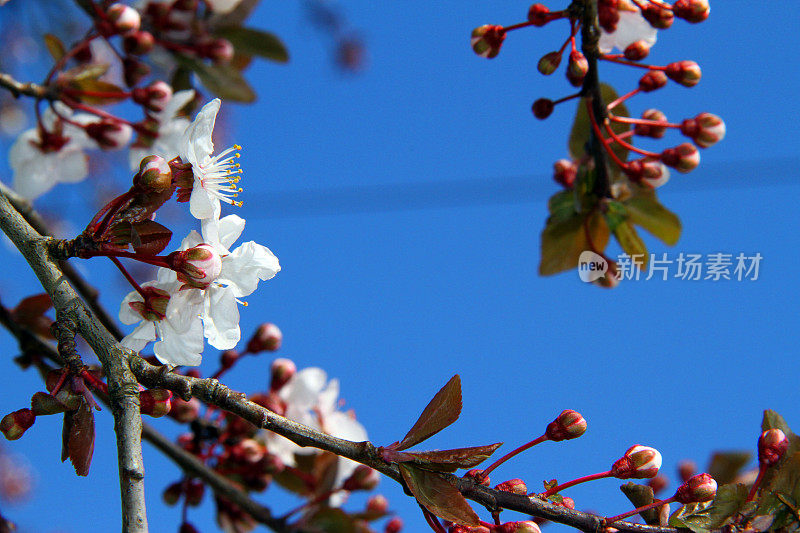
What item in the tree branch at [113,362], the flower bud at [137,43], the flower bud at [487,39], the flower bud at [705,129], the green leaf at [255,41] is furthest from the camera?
the green leaf at [255,41]

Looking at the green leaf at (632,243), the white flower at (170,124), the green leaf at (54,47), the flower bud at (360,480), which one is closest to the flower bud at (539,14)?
the green leaf at (632,243)

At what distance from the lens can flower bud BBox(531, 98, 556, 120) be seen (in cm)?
167

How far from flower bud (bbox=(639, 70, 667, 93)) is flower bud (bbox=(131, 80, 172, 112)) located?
1.19 meters

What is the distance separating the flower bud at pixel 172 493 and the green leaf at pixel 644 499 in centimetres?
129

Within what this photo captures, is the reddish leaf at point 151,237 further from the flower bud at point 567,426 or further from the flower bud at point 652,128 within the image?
the flower bud at point 652,128

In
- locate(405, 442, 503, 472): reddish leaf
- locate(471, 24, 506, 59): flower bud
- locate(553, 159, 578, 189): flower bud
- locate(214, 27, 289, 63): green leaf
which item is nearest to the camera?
locate(405, 442, 503, 472): reddish leaf

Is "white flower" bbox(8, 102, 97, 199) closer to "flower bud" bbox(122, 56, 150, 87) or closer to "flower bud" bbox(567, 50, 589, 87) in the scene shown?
"flower bud" bbox(122, 56, 150, 87)

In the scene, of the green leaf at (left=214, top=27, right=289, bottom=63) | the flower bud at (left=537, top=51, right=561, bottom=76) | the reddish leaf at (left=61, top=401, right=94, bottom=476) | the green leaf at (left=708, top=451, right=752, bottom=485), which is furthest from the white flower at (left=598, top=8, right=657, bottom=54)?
the reddish leaf at (left=61, top=401, right=94, bottom=476)

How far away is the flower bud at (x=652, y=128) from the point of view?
1.75 meters

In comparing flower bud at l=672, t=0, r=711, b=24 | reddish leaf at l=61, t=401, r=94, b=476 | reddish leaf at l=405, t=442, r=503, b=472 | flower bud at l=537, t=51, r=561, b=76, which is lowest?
reddish leaf at l=405, t=442, r=503, b=472

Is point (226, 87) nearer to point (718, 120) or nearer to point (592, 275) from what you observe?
point (592, 275)

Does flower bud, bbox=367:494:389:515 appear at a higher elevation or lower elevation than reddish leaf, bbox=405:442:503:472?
higher

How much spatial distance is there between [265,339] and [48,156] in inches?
36.0

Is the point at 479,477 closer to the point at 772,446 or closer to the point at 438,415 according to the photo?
the point at 438,415
